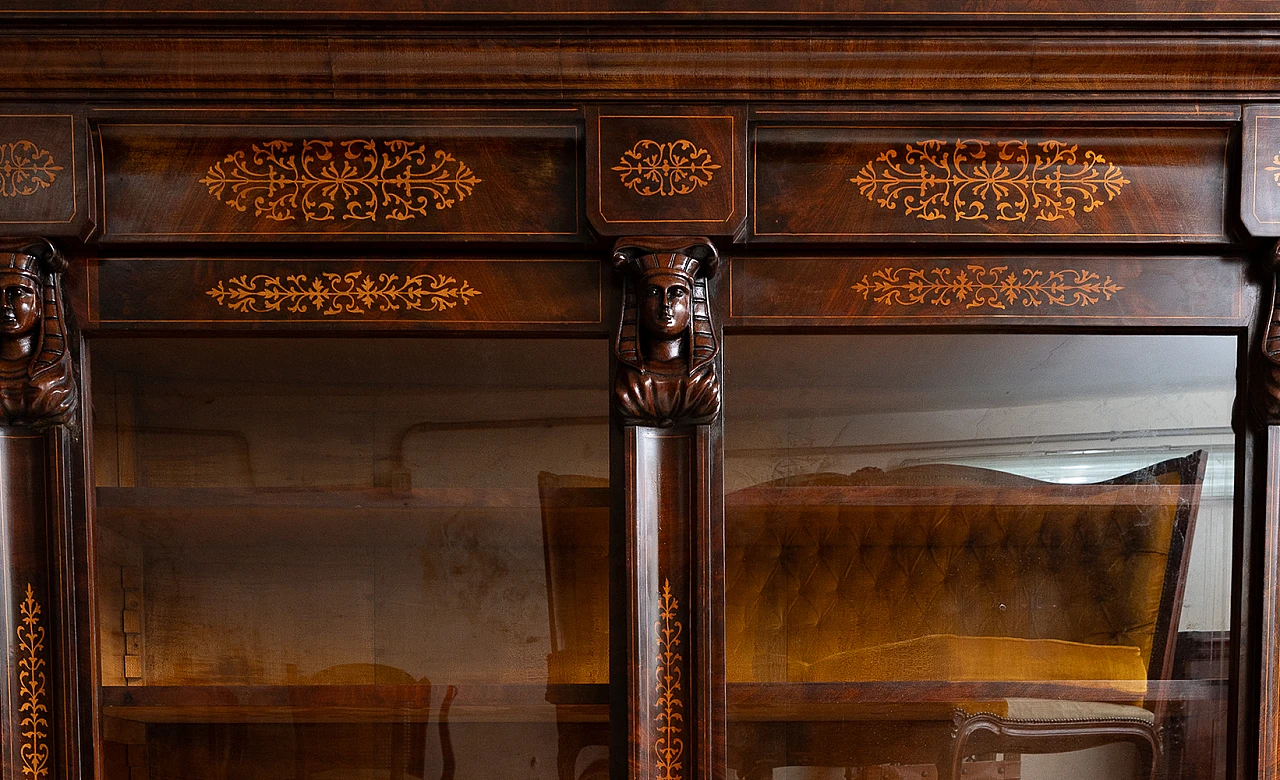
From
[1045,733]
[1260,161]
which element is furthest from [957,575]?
[1260,161]

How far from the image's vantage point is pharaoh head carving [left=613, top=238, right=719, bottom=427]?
96 centimetres

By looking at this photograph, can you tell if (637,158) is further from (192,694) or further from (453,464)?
(192,694)

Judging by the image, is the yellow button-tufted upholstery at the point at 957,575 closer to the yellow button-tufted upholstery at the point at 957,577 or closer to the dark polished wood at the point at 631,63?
the yellow button-tufted upholstery at the point at 957,577

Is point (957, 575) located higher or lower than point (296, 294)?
lower

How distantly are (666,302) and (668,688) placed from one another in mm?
422

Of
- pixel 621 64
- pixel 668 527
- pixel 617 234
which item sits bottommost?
pixel 668 527

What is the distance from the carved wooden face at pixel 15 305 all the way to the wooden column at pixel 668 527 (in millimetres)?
630

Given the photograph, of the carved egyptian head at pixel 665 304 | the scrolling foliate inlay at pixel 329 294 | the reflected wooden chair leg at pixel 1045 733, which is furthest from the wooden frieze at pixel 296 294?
the reflected wooden chair leg at pixel 1045 733

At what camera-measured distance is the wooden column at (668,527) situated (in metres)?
0.97

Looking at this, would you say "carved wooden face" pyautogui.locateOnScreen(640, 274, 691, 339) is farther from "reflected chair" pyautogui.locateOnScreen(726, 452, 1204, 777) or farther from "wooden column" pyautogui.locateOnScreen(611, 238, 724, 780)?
"reflected chair" pyautogui.locateOnScreen(726, 452, 1204, 777)

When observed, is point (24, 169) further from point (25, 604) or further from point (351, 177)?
point (25, 604)

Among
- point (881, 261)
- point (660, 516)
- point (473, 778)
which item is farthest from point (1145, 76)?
point (473, 778)

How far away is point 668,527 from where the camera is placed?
99 centimetres

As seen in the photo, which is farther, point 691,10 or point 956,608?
point 956,608
